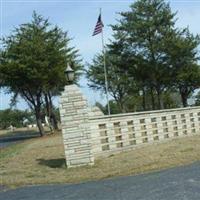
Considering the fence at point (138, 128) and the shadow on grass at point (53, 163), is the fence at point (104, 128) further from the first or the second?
the shadow on grass at point (53, 163)

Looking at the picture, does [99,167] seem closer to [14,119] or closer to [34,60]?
[34,60]

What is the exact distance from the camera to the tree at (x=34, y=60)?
44469mm

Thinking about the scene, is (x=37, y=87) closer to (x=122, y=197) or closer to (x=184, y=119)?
(x=184, y=119)

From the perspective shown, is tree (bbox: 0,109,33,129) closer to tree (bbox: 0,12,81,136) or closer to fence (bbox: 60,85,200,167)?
tree (bbox: 0,12,81,136)

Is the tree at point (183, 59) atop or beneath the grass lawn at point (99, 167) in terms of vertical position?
atop

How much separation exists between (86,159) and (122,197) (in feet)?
21.2

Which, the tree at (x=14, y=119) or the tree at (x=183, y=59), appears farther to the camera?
the tree at (x=14, y=119)

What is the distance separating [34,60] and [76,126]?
28.9 meters

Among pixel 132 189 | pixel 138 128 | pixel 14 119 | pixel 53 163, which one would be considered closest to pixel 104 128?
pixel 53 163

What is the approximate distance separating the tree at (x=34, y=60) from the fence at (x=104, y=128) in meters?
21.8

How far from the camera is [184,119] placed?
2503 cm

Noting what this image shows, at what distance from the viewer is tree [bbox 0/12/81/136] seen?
44.5 metres

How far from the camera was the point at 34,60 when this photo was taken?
44281mm

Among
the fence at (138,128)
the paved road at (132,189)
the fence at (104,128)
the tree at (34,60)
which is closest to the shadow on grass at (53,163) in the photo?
the fence at (104,128)
